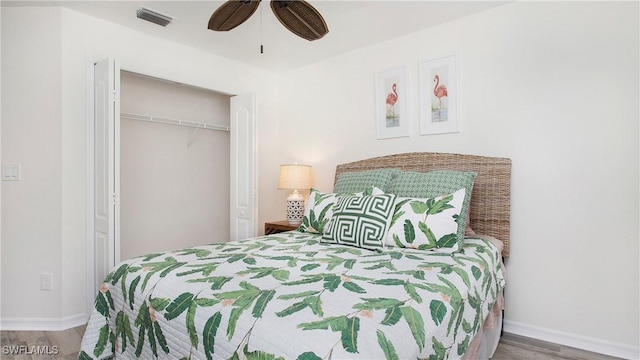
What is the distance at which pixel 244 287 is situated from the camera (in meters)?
1.35

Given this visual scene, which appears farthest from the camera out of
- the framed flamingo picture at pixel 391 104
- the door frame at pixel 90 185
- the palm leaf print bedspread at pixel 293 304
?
the framed flamingo picture at pixel 391 104

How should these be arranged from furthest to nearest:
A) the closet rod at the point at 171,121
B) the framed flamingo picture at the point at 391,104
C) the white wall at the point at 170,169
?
1. the white wall at the point at 170,169
2. the closet rod at the point at 171,121
3. the framed flamingo picture at the point at 391,104

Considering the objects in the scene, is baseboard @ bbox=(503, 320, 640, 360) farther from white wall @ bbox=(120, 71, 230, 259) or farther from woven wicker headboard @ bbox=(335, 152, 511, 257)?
white wall @ bbox=(120, 71, 230, 259)

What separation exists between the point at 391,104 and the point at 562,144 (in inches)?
52.3

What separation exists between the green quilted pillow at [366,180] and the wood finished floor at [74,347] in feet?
4.30

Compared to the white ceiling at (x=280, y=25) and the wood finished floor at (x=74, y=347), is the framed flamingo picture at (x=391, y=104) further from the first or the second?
the wood finished floor at (x=74, y=347)

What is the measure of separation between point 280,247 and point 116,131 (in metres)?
1.54

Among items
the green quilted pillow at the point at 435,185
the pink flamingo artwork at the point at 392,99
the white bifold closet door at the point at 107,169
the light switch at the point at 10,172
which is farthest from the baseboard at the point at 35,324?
the pink flamingo artwork at the point at 392,99

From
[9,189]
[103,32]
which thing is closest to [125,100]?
[103,32]

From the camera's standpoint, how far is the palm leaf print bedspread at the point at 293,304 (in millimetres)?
1037

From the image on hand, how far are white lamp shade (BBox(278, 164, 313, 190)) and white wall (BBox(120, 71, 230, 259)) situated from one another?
91cm

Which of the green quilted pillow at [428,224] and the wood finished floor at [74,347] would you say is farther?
the wood finished floor at [74,347]

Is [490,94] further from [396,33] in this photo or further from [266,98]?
[266,98]

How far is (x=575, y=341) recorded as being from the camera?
2.30 metres
